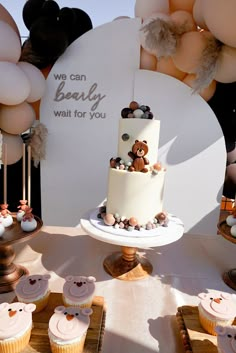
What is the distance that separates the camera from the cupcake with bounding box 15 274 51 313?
2.91ft

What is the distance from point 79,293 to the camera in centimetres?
90

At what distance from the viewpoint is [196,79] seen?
4.74 ft

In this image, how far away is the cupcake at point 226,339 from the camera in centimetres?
69

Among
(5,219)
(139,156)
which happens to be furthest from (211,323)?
(5,219)

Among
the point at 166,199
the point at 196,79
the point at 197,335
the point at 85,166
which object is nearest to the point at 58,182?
the point at 85,166

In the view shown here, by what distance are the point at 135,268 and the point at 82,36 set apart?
4.25 feet

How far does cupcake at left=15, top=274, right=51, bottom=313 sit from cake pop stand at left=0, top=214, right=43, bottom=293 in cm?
18

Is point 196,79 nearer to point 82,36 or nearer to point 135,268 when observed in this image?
point 82,36

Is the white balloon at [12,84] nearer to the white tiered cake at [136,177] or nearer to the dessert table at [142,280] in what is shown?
the white tiered cake at [136,177]

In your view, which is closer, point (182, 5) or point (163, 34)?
point (163, 34)

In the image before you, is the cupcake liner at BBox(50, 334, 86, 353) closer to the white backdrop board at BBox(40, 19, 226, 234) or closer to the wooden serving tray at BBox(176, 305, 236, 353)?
the wooden serving tray at BBox(176, 305, 236, 353)

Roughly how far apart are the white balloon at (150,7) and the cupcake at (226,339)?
1.51 metres

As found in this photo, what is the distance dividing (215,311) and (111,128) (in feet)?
3.78

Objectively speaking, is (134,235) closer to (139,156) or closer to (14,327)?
(139,156)
